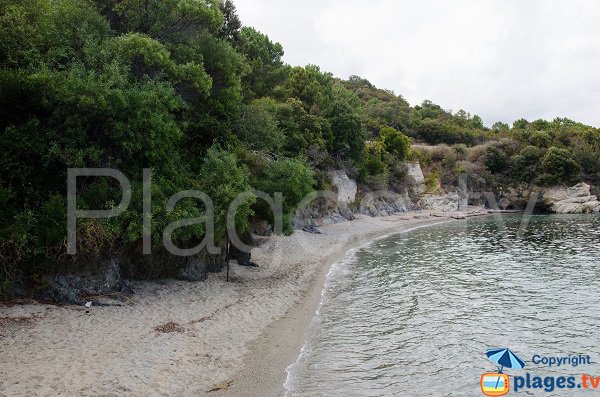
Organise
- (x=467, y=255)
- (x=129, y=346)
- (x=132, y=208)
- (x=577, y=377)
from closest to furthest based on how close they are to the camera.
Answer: (x=577, y=377)
(x=129, y=346)
(x=132, y=208)
(x=467, y=255)

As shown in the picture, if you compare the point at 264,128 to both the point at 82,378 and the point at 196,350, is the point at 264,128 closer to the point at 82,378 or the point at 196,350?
the point at 196,350

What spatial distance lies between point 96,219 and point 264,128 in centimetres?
1664

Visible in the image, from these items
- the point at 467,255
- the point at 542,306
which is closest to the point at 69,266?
the point at 542,306

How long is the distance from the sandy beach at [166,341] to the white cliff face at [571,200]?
69.1 m

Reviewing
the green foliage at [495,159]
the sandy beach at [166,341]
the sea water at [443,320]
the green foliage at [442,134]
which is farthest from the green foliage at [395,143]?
the sandy beach at [166,341]

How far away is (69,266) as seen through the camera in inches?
647

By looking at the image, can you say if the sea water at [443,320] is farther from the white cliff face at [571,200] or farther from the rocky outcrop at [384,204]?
the white cliff face at [571,200]

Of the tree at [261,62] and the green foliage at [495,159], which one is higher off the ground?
the tree at [261,62]

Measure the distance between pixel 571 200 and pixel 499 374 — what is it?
7511cm

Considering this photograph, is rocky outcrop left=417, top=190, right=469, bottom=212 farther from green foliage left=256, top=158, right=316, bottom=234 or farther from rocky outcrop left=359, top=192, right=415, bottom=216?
green foliage left=256, top=158, right=316, bottom=234

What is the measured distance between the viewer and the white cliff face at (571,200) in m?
72.9

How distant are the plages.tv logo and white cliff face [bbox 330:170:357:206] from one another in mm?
39784

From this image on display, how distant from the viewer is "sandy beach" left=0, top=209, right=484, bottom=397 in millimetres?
→ 10984

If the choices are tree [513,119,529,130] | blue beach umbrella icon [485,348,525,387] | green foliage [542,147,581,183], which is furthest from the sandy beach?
tree [513,119,529,130]
